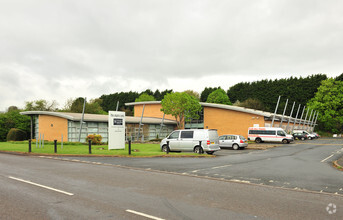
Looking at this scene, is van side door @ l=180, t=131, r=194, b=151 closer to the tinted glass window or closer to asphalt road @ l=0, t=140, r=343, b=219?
the tinted glass window

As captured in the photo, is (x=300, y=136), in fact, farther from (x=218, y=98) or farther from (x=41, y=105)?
(x=41, y=105)

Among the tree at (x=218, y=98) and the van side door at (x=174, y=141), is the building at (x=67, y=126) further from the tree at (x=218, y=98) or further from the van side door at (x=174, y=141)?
the tree at (x=218, y=98)

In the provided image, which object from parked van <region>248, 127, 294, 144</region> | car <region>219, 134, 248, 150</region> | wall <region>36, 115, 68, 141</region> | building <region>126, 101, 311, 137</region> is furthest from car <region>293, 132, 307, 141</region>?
wall <region>36, 115, 68, 141</region>

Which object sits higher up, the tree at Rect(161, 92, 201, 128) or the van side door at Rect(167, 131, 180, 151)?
the tree at Rect(161, 92, 201, 128)

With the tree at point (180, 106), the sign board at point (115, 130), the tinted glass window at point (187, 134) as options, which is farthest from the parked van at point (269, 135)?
the sign board at point (115, 130)

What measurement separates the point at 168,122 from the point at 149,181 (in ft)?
139

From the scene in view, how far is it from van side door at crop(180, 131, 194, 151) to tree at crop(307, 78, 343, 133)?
6852cm

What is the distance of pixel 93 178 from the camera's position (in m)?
9.78

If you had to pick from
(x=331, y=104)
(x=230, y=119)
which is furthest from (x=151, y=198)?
(x=331, y=104)

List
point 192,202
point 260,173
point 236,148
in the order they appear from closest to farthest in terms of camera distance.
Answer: point 192,202 < point 260,173 < point 236,148

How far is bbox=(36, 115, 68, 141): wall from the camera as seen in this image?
115 ft

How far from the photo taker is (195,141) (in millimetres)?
20375

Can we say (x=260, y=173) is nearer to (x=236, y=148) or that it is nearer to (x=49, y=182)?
(x=49, y=182)

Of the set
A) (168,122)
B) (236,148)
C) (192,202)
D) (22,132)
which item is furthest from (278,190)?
(168,122)
